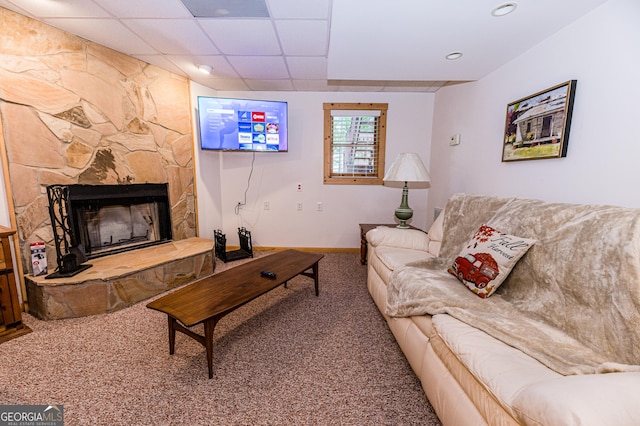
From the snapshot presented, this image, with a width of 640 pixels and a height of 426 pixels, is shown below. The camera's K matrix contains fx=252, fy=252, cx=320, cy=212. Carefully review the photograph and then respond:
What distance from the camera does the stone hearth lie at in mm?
1984

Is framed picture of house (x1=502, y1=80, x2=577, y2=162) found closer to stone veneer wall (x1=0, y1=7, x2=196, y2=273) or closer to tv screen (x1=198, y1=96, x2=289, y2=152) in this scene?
tv screen (x1=198, y1=96, x2=289, y2=152)

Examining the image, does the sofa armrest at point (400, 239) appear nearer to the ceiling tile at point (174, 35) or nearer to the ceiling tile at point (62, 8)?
the ceiling tile at point (174, 35)

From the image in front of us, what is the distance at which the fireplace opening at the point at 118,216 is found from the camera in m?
2.44

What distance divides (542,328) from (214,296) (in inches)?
70.2

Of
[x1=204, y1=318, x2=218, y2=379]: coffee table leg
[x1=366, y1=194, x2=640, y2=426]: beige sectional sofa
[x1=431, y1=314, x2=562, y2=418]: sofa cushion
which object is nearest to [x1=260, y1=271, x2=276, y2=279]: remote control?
[x1=204, y1=318, x2=218, y2=379]: coffee table leg

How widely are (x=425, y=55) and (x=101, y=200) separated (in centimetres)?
337

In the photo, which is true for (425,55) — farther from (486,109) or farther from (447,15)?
(486,109)

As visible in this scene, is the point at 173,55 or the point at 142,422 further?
the point at 173,55

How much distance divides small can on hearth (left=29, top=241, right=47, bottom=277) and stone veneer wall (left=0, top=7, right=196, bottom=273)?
63mm

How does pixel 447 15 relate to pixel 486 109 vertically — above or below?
above

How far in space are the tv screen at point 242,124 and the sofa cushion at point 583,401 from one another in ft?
10.6

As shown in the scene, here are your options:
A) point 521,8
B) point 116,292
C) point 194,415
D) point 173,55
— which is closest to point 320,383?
point 194,415

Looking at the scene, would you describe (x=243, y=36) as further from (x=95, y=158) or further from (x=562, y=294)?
(x=562, y=294)

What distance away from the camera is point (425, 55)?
2117 millimetres
